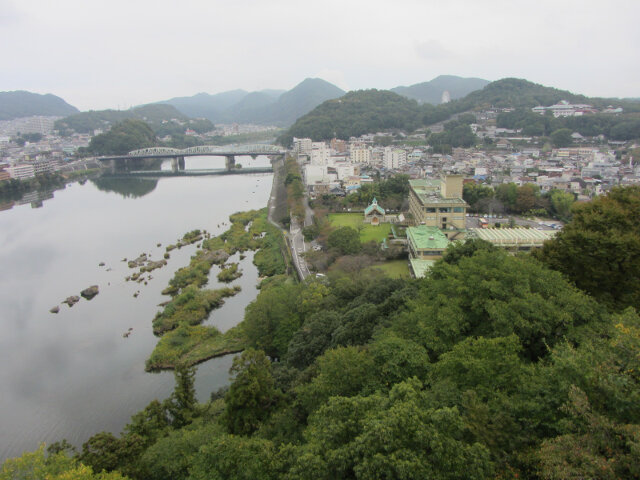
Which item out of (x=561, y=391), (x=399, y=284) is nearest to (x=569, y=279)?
(x=399, y=284)

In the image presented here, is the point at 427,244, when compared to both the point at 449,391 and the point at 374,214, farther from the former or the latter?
the point at 449,391

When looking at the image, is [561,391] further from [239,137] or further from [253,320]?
[239,137]

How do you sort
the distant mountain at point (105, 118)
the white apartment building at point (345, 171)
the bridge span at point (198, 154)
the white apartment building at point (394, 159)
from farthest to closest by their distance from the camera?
the distant mountain at point (105, 118) → the bridge span at point (198, 154) → the white apartment building at point (394, 159) → the white apartment building at point (345, 171)

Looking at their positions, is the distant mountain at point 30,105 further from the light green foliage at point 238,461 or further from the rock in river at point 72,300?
the light green foliage at point 238,461

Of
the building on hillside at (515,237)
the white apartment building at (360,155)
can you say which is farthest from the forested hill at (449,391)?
the white apartment building at (360,155)

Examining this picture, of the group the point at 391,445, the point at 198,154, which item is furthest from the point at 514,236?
the point at 198,154

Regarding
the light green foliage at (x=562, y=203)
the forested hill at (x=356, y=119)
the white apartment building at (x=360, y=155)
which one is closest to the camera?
the light green foliage at (x=562, y=203)

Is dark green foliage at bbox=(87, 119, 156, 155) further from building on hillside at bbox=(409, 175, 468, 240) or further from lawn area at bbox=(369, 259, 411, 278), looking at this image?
lawn area at bbox=(369, 259, 411, 278)
